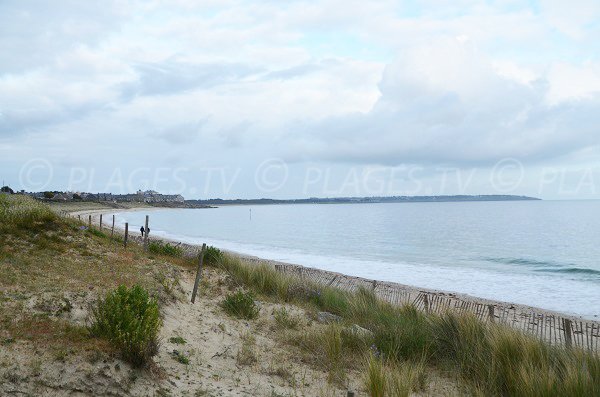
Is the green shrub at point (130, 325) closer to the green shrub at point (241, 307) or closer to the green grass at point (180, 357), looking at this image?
the green grass at point (180, 357)

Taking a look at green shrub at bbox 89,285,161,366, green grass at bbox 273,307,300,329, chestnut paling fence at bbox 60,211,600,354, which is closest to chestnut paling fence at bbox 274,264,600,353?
chestnut paling fence at bbox 60,211,600,354

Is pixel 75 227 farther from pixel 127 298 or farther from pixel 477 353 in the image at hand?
pixel 477 353

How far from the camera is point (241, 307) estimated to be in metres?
10.2

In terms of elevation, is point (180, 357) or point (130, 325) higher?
point (130, 325)

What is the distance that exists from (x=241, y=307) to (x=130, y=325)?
4373 mm

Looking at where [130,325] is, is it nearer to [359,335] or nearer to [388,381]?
[388,381]

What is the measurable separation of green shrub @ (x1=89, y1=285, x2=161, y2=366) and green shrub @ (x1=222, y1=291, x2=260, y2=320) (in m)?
3.70

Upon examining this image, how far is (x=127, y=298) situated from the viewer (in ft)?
A: 20.7

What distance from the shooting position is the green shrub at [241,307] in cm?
1008

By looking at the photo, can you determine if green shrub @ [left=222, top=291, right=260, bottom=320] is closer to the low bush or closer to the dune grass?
the dune grass

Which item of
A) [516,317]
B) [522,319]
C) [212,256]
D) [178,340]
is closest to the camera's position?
[178,340]

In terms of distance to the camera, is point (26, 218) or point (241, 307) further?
point (26, 218)

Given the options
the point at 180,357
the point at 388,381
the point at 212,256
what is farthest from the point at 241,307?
the point at 212,256

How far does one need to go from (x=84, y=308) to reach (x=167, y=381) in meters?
2.50
